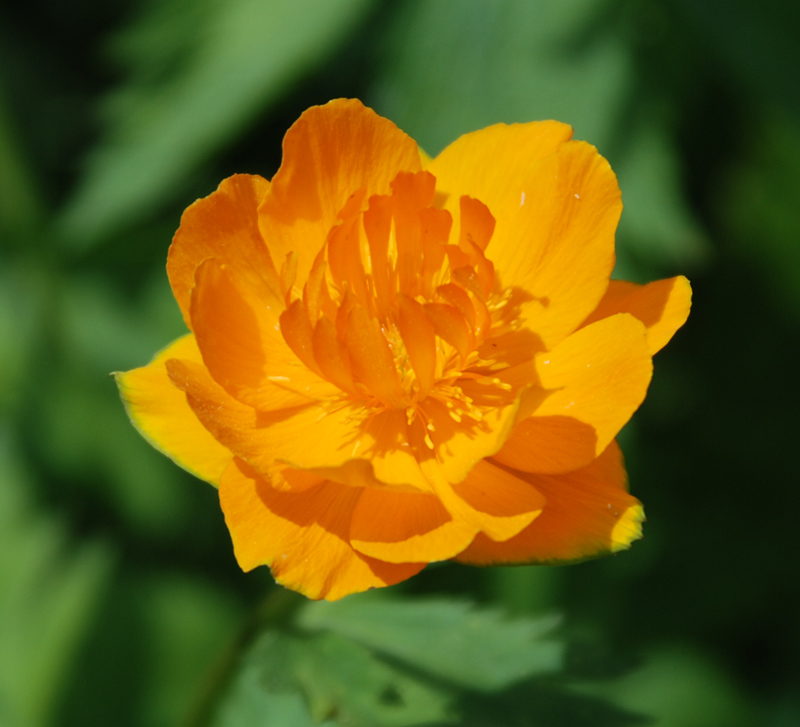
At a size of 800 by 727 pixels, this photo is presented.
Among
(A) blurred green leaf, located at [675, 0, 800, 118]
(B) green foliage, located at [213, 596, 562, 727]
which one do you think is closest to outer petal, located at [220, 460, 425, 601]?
(B) green foliage, located at [213, 596, 562, 727]

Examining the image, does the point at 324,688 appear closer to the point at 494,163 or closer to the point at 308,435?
the point at 308,435

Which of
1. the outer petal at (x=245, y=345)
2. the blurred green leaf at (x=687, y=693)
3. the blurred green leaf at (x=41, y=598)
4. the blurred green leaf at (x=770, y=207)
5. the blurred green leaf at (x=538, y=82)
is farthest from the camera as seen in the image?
the blurred green leaf at (x=770, y=207)

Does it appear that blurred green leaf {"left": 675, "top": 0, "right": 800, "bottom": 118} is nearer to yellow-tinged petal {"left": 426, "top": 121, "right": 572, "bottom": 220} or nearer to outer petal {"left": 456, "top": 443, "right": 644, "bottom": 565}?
yellow-tinged petal {"left": 426, "top": 121, "right": 572, "bottom": 220}

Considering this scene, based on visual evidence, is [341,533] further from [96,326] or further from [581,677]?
[96,326]

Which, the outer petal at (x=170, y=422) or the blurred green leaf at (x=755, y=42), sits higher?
the blurred green leaf at (x=755, y=42)

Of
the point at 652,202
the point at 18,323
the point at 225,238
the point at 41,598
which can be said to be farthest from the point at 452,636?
the point at 18,323

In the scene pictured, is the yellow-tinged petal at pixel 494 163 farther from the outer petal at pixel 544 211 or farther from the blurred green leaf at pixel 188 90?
the blurred green leaf at pixel 188 90

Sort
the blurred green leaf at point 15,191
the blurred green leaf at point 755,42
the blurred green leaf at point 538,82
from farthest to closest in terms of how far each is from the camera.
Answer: the blurred green leaf at point 15,191, the blurred green leaf at point 538,82, the blurred green leaf at point 755,42

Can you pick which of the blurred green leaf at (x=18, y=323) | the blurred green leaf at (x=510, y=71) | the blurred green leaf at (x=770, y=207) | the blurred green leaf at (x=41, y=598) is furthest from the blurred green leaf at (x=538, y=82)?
the blurred green leaf at (x=41, y=598)

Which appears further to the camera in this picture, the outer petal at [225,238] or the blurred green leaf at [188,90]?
the blurred green leaf at [188,90]
